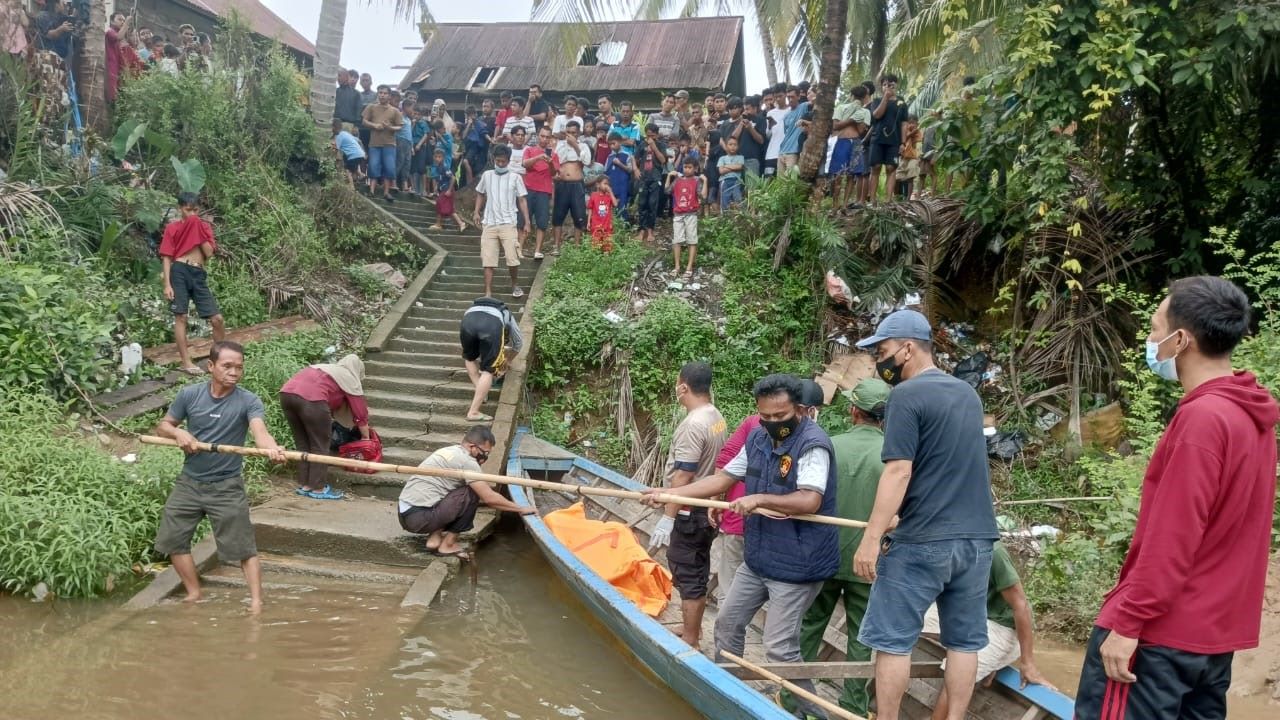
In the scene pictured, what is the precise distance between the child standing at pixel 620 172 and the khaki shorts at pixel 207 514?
8.10 metres

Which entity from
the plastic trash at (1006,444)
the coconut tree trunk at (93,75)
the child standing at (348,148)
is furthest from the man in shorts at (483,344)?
the child standing at (348,148)

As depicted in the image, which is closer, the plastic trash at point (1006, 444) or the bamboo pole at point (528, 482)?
the bamboo pole at point (528, 482)

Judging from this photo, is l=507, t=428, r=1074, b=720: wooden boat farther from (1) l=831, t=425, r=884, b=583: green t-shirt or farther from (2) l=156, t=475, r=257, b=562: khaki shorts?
(2) l=156, t=475, r=257, b=562: khaki shorts

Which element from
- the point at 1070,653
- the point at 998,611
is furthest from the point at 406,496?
the point at 1070,653

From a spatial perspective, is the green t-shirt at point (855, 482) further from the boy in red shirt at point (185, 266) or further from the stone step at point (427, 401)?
the boy in red shirt at point (185, 266)

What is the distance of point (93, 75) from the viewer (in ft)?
36.6

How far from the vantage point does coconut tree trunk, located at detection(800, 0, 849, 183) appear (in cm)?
1029

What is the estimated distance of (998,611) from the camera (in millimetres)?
4250

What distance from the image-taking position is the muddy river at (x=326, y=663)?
4.70m

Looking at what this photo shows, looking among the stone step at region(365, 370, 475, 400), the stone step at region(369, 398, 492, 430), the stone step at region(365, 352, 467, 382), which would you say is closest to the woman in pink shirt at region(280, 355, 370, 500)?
the stone step at region(369, 398, 492, 430)

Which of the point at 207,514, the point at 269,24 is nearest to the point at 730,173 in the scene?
the point at 207,514

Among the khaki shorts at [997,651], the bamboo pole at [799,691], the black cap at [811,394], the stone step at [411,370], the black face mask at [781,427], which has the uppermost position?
the black cap at [811,394]

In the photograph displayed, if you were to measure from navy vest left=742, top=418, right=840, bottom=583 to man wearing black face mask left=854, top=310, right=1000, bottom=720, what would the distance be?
0.56 metres

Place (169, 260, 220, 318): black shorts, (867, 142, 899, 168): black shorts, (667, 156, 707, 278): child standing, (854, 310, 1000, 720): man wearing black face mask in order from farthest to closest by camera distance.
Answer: (867, 142, 899, 168): black shorts, (667, 156, 707, 278): child standing, (169, 260, 220, 318): black shorts, (854, 310, 1000, 720): man wearing black face mask
